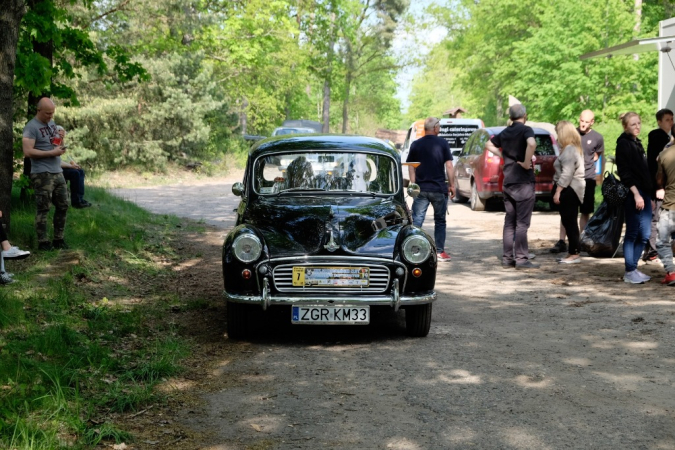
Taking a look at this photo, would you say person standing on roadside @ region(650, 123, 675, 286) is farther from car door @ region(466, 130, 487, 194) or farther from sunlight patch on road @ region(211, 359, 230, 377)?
car door @ region(466, 130, 487, 194)

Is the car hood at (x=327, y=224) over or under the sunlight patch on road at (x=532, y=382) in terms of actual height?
over

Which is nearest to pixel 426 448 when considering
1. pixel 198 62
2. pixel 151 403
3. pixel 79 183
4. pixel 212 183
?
pixel 151 403

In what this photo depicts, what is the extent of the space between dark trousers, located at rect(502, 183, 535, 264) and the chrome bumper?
439 cm

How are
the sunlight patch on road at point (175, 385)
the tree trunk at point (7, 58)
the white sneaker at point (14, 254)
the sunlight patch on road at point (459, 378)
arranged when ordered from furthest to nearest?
the tree trunk at point (7, 58) < the white sneaker at point (14, 254) < the sunlight patch on road at point (459, 378) < the sunlight patch on road at point (175, 385)

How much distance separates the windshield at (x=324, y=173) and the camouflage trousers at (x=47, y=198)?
2.84 metres

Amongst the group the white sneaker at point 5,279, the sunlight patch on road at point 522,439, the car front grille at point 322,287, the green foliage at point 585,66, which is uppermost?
the green foliage at point 585,66

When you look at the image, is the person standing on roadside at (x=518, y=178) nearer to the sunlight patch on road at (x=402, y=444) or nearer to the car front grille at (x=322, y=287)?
the car front grille at (x=322, y=287)

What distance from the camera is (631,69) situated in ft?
92.0

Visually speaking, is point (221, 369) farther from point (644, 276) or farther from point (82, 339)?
point (644, 276)

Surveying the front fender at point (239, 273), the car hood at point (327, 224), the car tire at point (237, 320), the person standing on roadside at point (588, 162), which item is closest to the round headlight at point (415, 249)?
the car hood at point (327, 224)

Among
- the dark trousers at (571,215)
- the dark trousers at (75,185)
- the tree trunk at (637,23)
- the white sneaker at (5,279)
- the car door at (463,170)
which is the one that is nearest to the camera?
the white sneaker at (5,279)

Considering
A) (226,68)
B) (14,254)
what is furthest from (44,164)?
(226,68)

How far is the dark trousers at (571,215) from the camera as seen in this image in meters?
11.5

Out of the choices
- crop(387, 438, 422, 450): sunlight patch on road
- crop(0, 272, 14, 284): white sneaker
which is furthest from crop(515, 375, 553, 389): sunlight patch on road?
crop(0, 272, 14, 284): white sneaker
